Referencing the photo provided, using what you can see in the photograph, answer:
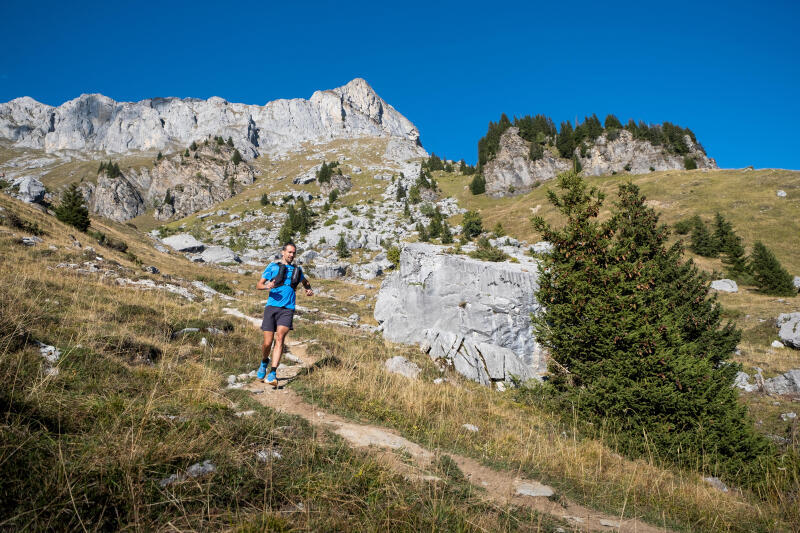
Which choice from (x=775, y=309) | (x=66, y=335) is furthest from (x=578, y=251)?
(x=775, y=309)

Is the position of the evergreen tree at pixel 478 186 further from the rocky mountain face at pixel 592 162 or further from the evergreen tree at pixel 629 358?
the evergreen tree at pixel 629 358

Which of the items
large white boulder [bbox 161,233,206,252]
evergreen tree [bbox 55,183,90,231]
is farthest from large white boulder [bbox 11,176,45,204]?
large white boulder [bbox 161,233,206,252]

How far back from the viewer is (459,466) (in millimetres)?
4613

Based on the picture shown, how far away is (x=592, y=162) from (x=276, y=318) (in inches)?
4188

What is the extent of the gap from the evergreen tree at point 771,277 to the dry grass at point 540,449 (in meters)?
36.1

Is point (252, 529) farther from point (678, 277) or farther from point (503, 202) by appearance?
point (503, 202)

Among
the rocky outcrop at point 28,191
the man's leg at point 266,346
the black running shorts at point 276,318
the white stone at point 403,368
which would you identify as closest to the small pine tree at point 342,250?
the rocky outcrop at point 28,191

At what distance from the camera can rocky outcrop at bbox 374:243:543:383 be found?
11.8 m

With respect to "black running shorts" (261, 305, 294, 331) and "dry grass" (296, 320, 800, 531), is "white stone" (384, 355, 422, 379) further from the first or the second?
"black running shorts" (261, 305, 294, 331)

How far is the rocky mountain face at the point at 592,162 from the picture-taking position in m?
88.6

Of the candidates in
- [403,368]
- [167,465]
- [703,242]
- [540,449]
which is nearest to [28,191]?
[403,368]

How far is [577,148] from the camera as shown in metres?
95.1

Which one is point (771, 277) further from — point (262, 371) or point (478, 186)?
point (478, 186)

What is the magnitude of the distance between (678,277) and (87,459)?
1755cm
